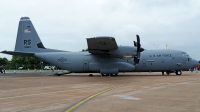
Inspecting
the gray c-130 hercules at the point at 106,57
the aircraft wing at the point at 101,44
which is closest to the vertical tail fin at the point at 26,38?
the gray c-130 hercules at the point at 106,57

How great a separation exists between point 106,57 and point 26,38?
1148 centimetres

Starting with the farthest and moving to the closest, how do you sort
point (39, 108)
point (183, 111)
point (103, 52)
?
point (103, 52)
point (39, 108)
point (183, 111)

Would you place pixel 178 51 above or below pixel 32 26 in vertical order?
below

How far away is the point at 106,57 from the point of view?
26312 mm

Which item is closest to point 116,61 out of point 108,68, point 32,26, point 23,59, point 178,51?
point 108,68

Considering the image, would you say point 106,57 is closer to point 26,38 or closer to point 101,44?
point 101,44

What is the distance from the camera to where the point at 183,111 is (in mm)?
6250

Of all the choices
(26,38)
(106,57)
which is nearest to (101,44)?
(106,57)

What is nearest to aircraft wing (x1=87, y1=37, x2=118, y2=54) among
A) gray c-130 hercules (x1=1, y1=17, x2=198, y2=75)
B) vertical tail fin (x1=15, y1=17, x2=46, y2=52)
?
gray c-130 hercules (x1=1, y1=17, x2=198, y2=75)

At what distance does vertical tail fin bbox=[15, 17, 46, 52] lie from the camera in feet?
92.8

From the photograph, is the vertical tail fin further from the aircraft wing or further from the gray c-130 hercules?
the aircraft wing

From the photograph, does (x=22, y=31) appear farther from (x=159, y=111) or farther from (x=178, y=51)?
(x=159, y=111)

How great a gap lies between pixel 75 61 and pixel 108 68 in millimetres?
4560

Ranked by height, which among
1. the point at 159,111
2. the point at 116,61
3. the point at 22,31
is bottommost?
the point at 159,111
